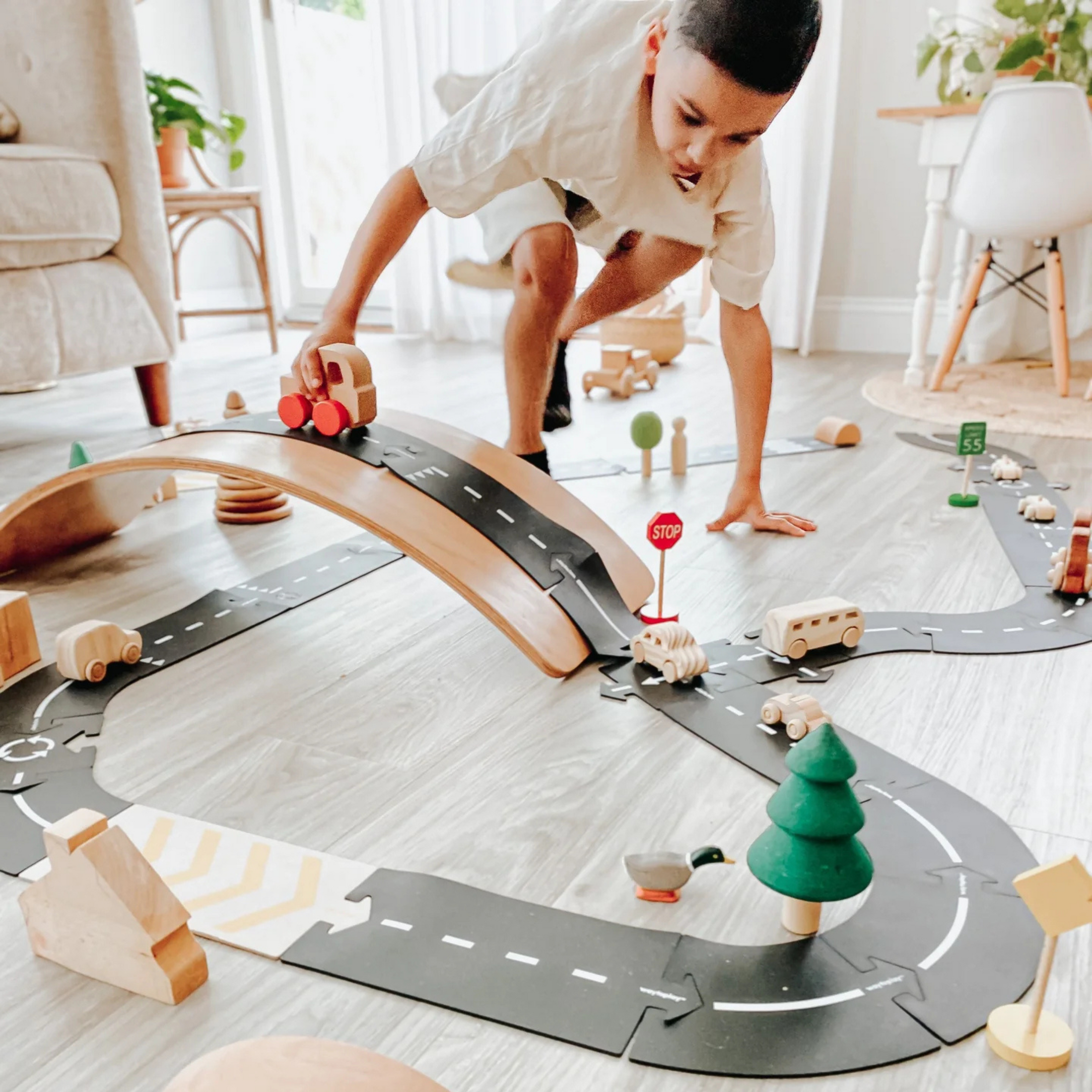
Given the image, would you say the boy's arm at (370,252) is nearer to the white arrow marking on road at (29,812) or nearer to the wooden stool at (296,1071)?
the white arrow marking on road at (29,812)

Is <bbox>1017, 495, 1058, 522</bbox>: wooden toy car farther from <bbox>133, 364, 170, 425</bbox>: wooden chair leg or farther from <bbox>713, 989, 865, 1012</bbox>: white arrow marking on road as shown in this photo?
<bbox>133, 364, 170, 425</bbox>: wooden chair leg

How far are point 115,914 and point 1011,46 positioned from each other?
2.34 metres

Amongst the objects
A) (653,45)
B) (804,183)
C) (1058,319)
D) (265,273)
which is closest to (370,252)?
(653,45)

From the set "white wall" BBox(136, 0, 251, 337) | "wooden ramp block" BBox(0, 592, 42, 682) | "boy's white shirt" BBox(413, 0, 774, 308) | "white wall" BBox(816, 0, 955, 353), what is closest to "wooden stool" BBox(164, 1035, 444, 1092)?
"wooden ramp block" BBox(0, 592, 42, 682)

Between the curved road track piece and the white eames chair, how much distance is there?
158 cm

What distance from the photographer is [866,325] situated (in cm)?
289

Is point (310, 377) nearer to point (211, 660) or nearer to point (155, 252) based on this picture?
point (211, 660)

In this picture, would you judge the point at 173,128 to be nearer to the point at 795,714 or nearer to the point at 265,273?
the point at 265,273

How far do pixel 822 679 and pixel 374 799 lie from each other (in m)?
0.43

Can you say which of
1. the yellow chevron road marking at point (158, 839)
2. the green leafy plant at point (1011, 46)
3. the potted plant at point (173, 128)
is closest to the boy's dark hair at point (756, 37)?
the yellow chevron road marking at point (158, 839)

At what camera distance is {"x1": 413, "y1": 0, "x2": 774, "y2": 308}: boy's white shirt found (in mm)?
1139

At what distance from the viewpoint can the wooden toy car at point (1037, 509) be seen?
1.42 metres

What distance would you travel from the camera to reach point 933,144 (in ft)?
7.31

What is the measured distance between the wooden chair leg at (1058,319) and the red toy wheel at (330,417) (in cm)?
167
